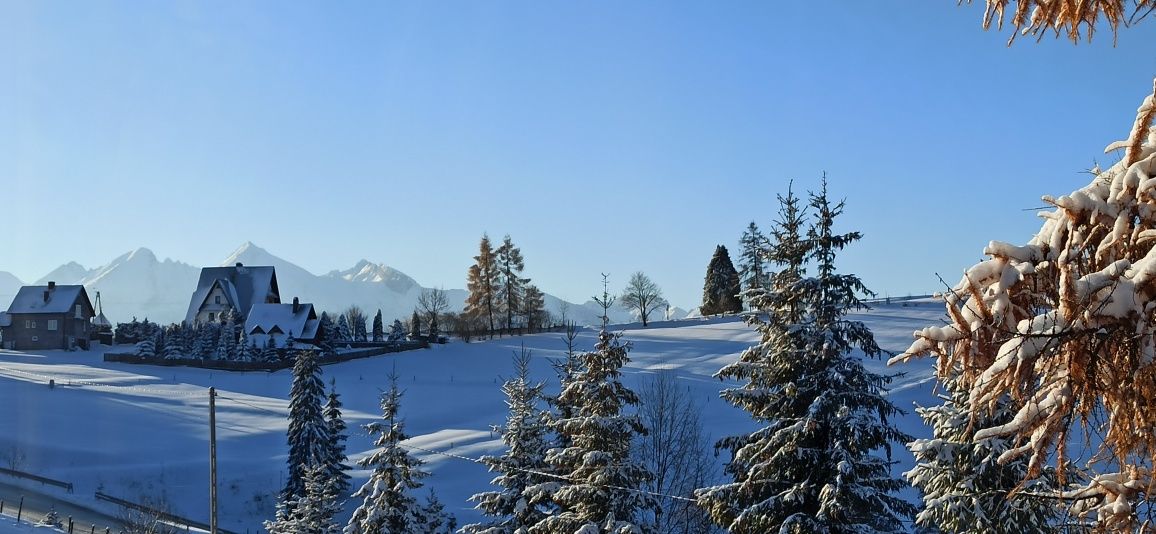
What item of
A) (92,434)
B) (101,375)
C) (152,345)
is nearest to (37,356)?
(152,345)

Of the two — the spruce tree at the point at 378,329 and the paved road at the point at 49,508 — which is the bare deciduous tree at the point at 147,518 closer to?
the paved road at the point at 49,508

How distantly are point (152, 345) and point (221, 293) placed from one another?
11.4m

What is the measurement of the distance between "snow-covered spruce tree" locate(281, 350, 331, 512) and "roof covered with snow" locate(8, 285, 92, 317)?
185ft

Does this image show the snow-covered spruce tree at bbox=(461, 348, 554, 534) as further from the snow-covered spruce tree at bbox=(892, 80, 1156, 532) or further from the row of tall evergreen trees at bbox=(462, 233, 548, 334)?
the row of tall evergreen trees at bbox=(462, 233, 548, 334)

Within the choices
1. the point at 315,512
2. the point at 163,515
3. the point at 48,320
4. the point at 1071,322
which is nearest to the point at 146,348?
the point at 48,320

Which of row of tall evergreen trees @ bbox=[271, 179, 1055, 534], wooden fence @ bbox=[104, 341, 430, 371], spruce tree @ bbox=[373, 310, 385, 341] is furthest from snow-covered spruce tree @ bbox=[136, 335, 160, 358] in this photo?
row of tall evergreen trees @ bbox=[271, 179, 1055, 534]

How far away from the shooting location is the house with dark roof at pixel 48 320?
8400 cm

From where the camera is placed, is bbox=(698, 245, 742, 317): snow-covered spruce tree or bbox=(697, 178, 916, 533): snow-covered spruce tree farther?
bbox=(698, 245, 742, 317): snow-covered spruce tree

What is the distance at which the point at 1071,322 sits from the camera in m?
3.33

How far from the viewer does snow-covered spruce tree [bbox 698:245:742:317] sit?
95188 millimetres

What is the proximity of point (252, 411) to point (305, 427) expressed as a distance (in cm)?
1787

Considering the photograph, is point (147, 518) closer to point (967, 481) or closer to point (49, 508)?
point (49, 508)

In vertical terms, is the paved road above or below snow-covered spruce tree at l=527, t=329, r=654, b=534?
below

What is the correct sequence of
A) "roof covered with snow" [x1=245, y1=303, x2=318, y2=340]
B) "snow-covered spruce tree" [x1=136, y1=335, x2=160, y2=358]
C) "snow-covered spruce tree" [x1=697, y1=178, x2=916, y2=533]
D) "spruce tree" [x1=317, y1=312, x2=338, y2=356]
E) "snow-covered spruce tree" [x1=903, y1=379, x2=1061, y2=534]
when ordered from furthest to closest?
"roof covered with snow" [x1=245, y1=303, x2=318, y2=340], "spruce tree" [x1=317, y1=312, x2=338, y2=356], "snow-covered spruce tree" [x1=136, y1=335, x2=160, y2=358], "snow-covered spruce tree" [x1=697, y1=178, x2=916, y2=533], "snow-covered spruce tree" [x1=903, y1=379, x2=1061, y2=534]
